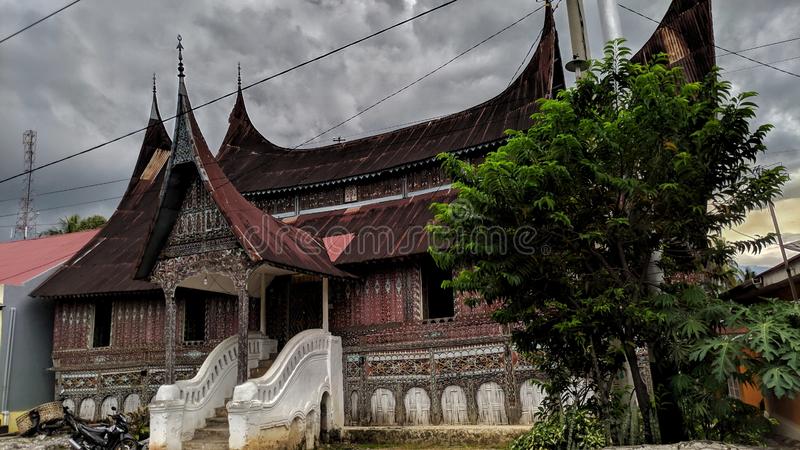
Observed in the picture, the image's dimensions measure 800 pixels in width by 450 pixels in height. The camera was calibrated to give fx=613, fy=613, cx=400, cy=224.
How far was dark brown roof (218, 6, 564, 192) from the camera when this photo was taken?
15.1 metres

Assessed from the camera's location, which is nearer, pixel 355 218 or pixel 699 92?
pixel 699 92

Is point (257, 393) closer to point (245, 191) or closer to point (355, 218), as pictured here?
point (355, 218)

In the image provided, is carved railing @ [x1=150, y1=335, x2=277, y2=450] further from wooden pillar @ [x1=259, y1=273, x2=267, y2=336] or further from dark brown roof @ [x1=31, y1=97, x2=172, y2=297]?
dark brown roof @ [x1=31, y1=97, x2=172, y2=297]

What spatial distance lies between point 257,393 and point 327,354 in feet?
9.22

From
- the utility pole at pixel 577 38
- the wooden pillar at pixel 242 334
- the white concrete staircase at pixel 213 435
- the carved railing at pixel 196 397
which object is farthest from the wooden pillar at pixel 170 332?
the utility pole at pixel 577 38

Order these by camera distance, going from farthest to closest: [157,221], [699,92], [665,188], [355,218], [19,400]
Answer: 1. [19,400]
2. [355,218]
3. [157,221]
4. [699,92]
5. [665,188]

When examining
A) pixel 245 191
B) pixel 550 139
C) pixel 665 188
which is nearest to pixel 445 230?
pixel 550 139

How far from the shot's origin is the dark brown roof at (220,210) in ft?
37.0

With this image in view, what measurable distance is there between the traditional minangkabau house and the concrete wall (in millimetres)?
772

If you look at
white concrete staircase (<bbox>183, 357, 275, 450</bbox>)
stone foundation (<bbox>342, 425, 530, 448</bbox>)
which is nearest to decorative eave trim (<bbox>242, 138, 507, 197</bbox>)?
stone foundation (<bbox>342, 425, 530, 448</bbox>)

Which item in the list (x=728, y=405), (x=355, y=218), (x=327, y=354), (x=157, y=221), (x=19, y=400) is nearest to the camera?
(x=728, y=405)

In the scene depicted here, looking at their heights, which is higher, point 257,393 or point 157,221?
point 157,221

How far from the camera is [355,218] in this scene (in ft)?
50.0

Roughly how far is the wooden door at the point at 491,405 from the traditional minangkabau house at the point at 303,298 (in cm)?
4
